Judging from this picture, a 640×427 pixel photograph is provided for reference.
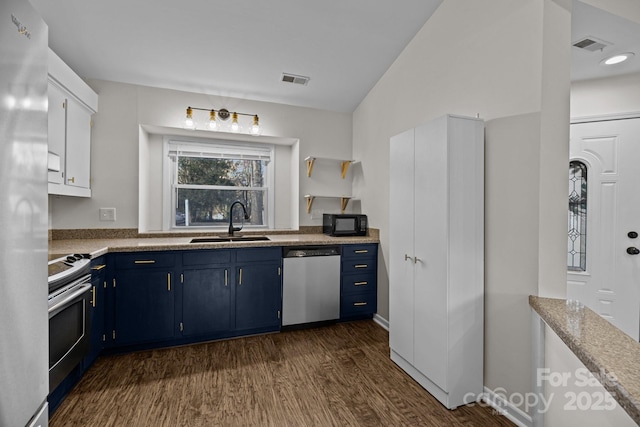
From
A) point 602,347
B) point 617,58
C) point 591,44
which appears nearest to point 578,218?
point 617,58

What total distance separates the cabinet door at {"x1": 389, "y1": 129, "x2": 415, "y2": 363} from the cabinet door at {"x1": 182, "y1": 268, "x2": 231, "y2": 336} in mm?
1549

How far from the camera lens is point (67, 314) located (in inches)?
70.4

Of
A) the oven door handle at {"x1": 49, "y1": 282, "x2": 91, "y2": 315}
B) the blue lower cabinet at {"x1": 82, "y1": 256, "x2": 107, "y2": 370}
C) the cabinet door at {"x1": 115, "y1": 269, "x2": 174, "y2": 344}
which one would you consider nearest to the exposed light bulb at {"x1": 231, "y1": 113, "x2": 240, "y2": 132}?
the cabinet door at {"x1": 115, "y1": 269, "x2": 174, "y2": 344}

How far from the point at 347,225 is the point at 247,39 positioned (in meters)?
2.15

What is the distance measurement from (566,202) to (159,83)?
3.68m

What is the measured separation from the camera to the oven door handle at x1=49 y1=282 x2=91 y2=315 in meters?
1.60

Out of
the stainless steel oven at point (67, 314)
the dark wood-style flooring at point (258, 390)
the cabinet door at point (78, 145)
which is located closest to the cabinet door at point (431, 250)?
the dark wood-style flooring at point (258, 390)

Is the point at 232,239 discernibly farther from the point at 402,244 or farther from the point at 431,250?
the point at 431,250

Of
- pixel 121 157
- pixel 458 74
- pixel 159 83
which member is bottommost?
pixel 121 157

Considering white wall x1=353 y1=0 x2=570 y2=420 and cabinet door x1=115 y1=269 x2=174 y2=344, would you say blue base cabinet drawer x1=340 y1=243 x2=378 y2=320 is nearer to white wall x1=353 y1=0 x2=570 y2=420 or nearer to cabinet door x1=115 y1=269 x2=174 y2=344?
white wall x1=353 y1=0 x2=570 y2=420

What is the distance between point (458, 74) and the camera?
216cm

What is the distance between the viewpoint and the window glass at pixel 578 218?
2.45 meters

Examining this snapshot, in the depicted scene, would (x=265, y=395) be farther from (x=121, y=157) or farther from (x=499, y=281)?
(x=121, y=157)

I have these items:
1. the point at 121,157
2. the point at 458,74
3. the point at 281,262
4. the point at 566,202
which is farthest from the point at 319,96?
the point at 566,202
